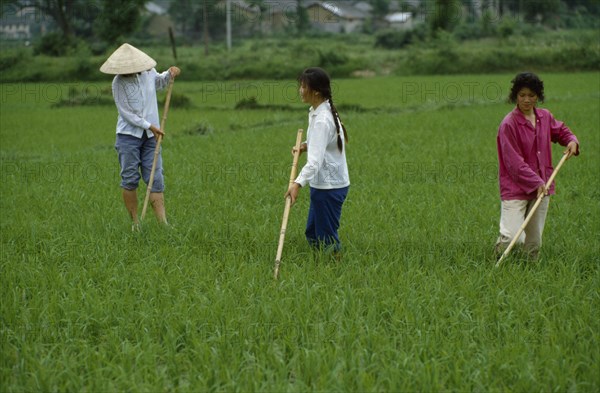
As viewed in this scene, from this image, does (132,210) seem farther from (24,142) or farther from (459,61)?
(459,61)

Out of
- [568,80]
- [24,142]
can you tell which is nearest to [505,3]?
[568,80]

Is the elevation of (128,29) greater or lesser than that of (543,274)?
greater

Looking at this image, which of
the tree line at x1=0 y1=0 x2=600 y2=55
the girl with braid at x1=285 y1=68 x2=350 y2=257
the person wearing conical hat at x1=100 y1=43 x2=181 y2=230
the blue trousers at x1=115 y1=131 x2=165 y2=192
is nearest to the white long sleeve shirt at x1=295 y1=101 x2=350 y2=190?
the girl with braid at x1=285 y1=68 x2=350 y2=257

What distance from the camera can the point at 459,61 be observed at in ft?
72.8

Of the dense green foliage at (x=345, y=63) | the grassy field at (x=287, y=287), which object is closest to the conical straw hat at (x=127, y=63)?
the grassy field at (x=287, y=287)

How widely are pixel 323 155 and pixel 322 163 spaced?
0.13 meters

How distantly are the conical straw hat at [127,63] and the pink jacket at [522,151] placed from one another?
268 centimetres

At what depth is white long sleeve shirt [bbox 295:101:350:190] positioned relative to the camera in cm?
425

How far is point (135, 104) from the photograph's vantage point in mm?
5551

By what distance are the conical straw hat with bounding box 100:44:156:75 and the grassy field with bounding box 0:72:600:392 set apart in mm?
1159

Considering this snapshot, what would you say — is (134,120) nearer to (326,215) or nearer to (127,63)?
(127,63)

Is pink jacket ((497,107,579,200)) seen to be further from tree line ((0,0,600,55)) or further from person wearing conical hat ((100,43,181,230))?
tree line ((0,0,600,55))

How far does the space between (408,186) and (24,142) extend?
695 centimetres

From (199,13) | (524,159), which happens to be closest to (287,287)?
(524,159)
